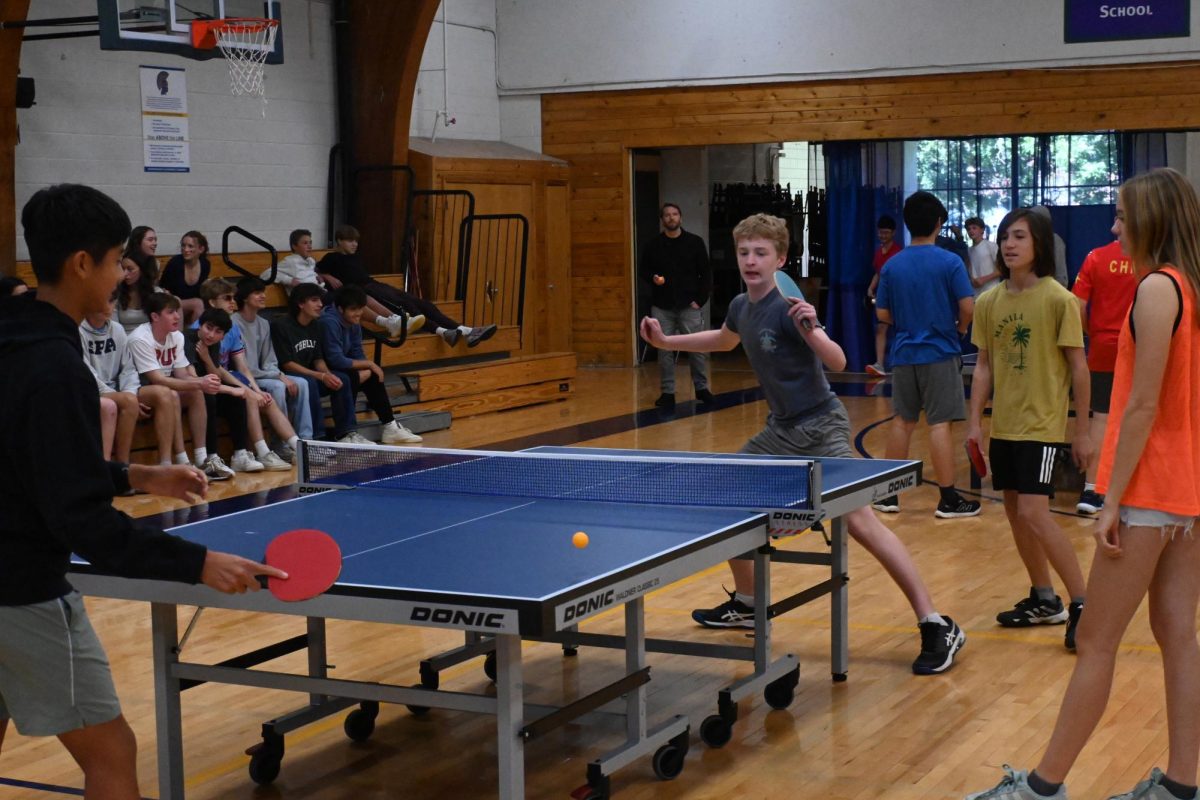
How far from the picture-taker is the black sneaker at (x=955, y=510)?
7914 mm

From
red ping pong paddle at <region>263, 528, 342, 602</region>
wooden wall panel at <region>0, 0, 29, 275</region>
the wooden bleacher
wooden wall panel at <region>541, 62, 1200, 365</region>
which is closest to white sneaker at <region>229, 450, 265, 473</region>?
the wooden bleacher

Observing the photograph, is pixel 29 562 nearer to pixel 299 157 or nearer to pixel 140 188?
pixel 140 188

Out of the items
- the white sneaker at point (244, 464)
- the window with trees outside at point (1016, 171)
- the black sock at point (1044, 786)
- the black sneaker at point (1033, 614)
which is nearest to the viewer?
the black sock at point (1044, 786)

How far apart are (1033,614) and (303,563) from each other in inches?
136

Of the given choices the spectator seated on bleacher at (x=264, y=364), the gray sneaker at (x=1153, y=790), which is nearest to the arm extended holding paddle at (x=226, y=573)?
the gray sneaker at (x=1153, y=790)

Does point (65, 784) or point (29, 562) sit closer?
point (29, 562)

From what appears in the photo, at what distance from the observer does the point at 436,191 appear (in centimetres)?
1491

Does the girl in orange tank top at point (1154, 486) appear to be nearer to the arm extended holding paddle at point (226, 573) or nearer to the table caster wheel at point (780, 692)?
the table caster wheel at point (780, 692)

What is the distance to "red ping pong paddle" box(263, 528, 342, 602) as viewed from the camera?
3062 millimetres

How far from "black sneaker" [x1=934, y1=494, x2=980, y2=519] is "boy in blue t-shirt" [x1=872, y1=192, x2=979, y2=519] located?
2 cm

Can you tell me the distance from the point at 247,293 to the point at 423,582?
727 centimetres

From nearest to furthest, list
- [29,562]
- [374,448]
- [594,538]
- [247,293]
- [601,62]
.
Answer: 1. [29,562]
2. [594,538]
3. [374,448]
4. [247,293]
5. [601,62]

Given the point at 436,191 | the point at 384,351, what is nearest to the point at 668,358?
the point at 384,351

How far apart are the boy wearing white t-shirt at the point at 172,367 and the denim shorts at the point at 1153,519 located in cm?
715
